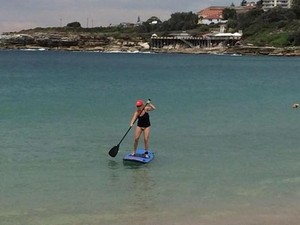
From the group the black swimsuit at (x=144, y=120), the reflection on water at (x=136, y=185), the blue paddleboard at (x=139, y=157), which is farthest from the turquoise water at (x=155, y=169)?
the black swimsuit at (x=144, y=120)

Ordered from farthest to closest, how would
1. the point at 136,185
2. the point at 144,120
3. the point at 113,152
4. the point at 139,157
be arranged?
the point at 113,152 → the point at 144,120 → the point at 139,157 → the point at 136,185

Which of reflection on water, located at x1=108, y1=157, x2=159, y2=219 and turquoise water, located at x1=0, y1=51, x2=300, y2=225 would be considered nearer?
turquoise water, located at x1=0, y1=51, x2=300, y2=225

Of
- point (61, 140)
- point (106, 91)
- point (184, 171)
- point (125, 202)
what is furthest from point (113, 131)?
point (106, 91)

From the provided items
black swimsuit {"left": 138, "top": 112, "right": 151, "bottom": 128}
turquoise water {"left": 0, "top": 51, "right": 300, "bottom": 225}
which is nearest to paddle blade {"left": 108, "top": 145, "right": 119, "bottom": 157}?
turquoise water {"left": 0, "top": 51, "right": 300, "bottom": 225}

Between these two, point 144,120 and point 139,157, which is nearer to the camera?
point 139,157

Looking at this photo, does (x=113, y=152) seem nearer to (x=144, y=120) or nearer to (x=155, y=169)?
(x=144, y=120)

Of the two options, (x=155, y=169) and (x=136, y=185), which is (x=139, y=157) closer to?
(x=155, y=169)

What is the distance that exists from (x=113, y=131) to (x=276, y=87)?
2996cm

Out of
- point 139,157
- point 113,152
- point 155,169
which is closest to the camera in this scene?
point 155,169

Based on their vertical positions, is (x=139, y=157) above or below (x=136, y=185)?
above

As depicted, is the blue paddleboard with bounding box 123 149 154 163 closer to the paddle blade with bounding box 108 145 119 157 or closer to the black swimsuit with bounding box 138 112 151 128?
the paddle blade with bounding box 108 145 119 157

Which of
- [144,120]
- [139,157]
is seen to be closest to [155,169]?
[139,157]

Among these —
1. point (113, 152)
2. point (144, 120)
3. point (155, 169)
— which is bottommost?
point (155, 169)

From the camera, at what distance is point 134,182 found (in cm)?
1451
